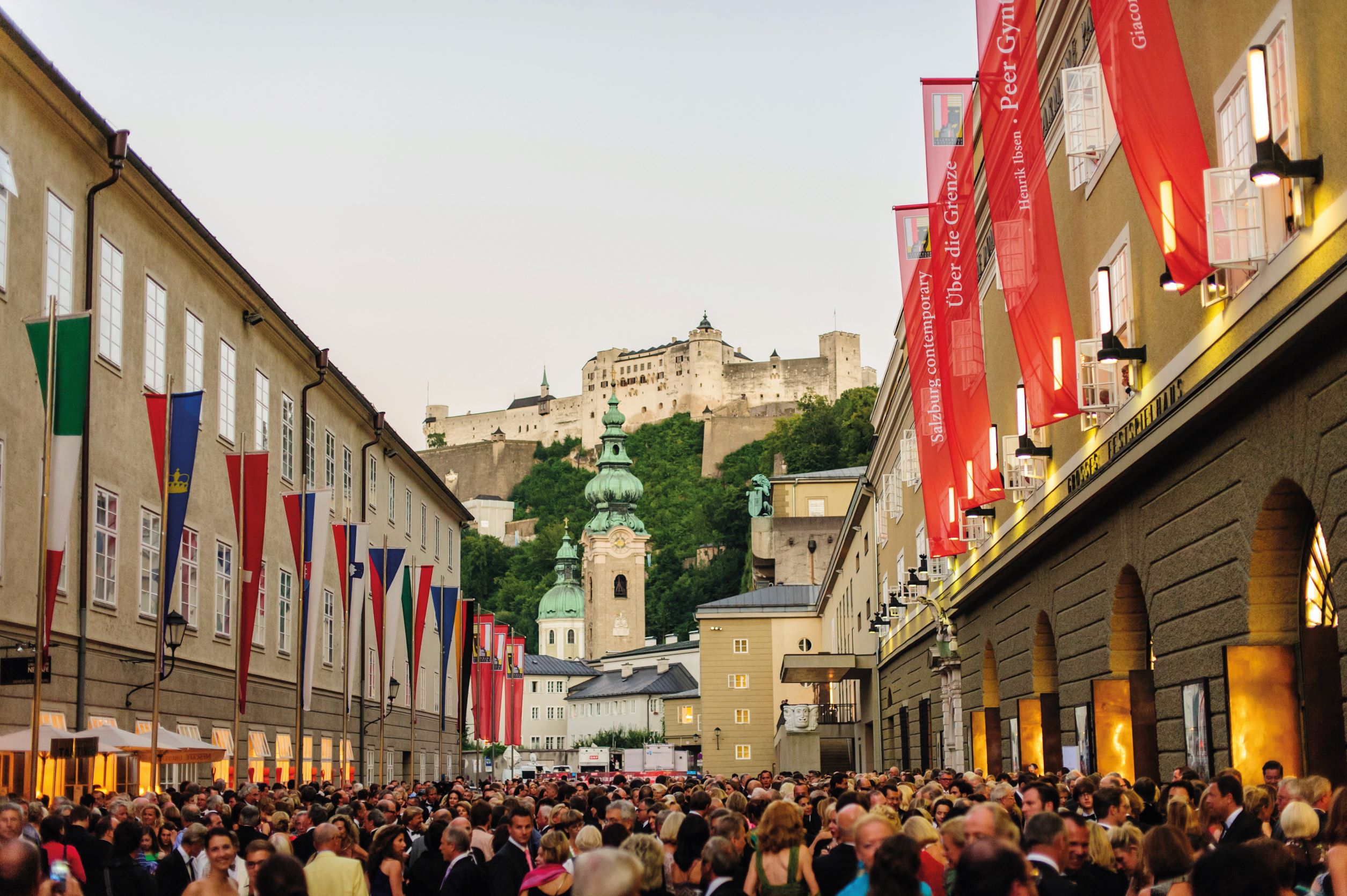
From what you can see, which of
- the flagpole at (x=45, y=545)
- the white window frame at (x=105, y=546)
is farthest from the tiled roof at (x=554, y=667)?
the flagpole at (x=45, y=545)

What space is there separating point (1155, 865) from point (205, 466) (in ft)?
79.6

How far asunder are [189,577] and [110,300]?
5758mm

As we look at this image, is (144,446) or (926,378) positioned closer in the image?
(926,378)

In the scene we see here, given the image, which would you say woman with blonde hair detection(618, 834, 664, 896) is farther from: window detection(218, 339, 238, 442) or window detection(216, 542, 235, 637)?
window detection(218, 339, 238, 442)

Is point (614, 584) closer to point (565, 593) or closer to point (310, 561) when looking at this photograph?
point (565, 593)

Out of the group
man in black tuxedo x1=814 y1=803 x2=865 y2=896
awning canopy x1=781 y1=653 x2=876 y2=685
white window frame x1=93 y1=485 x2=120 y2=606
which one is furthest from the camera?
awning canopy x1=781 y1=653 x2=876 y2=685

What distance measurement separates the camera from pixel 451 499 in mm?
58219

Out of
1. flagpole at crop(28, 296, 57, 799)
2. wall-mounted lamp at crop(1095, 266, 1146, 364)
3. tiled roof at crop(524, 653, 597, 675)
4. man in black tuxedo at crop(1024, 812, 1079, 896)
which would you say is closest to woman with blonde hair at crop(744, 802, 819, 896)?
man in black tuxedo at crop(1024, 812, 1079, 896)

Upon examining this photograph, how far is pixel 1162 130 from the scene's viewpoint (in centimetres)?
1191

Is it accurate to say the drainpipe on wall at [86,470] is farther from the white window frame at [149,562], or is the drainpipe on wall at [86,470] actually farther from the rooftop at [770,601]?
the rooftop at [770,601]

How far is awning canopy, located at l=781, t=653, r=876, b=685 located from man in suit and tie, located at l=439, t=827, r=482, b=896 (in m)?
35.8

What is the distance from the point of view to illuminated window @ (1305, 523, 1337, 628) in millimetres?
12055

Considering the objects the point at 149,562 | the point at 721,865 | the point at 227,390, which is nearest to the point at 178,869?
the point at 721,865

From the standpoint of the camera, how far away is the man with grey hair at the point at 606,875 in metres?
4.94
